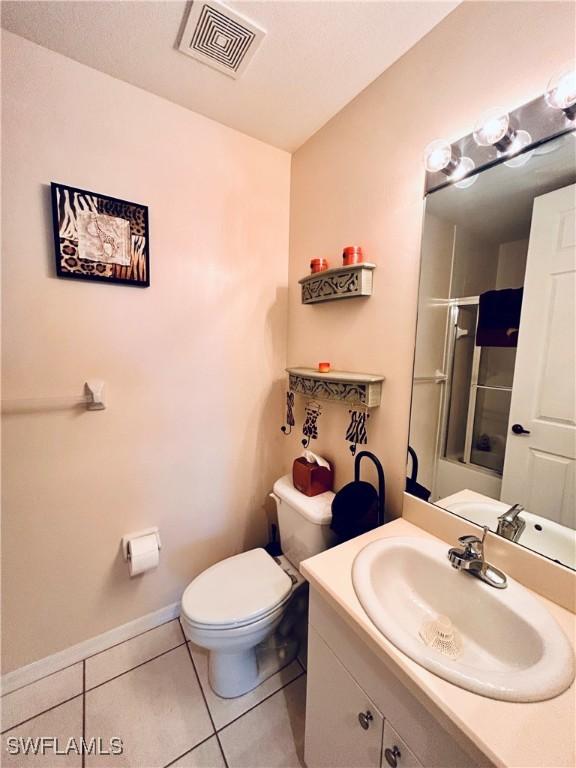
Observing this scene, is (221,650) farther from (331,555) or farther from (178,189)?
(178,189)

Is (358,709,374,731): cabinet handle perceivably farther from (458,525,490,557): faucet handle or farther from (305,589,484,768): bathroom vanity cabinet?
(458,525,490,557): faucet handle

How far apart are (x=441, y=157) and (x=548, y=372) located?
0.73m

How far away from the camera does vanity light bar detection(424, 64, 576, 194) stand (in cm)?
75

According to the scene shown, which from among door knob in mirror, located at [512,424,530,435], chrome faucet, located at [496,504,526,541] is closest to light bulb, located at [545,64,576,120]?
door knob in mirror, located at [512,424,530,435]

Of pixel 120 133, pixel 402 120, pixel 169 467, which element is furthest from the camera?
pixel 169 467

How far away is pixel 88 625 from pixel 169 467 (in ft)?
2.54

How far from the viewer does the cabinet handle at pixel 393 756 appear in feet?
2.17

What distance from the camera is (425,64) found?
1.03 m

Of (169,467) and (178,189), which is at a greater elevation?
(178,189)

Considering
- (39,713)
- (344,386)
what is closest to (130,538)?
(39,713)

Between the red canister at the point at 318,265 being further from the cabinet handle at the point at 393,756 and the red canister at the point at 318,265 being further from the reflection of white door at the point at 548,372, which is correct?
the cabinet handle at the point at 393,756

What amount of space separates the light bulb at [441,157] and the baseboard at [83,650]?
2.23 meters

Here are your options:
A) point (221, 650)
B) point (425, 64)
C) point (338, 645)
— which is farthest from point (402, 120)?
point (221, 650)

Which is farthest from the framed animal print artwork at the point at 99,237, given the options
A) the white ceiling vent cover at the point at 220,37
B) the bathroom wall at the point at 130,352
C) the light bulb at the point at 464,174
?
the light bulb at the point at 464,174
